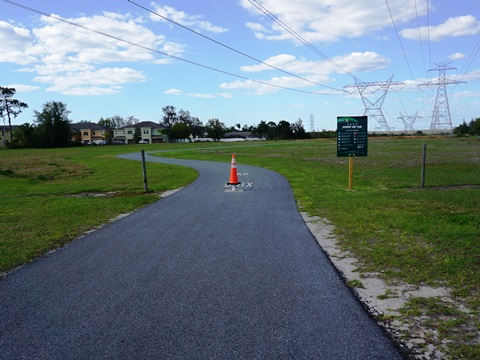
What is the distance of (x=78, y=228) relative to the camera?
809 centimetres

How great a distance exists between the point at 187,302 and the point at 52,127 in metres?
102

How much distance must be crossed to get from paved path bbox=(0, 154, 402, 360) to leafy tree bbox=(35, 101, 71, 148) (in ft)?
322

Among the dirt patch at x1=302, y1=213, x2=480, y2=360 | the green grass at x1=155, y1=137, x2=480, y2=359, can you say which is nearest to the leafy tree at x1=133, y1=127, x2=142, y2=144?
the green grass at x1=155, y1=137, x2=480, y2=359

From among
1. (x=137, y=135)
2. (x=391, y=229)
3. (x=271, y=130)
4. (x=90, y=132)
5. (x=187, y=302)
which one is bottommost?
(x=391, y=229)

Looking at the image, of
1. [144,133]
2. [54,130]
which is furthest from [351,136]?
[144,133]

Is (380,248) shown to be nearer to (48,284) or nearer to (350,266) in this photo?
(350,266)

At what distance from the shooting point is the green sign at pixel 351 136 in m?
13.5

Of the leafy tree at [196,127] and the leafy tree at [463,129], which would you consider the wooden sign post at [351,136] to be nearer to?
the leafy tree at [463,129]

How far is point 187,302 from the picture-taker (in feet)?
13.6

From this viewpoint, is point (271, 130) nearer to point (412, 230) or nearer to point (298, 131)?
point (298, 131)

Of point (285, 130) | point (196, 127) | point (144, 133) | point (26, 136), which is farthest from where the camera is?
point (196, 127)

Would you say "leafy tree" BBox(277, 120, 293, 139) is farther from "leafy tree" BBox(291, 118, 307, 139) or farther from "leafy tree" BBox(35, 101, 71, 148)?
"leafy tree" BBox(35, 101, 71, 148)

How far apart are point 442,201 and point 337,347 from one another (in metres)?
8.48

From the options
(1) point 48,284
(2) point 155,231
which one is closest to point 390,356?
(1) point 48,284
